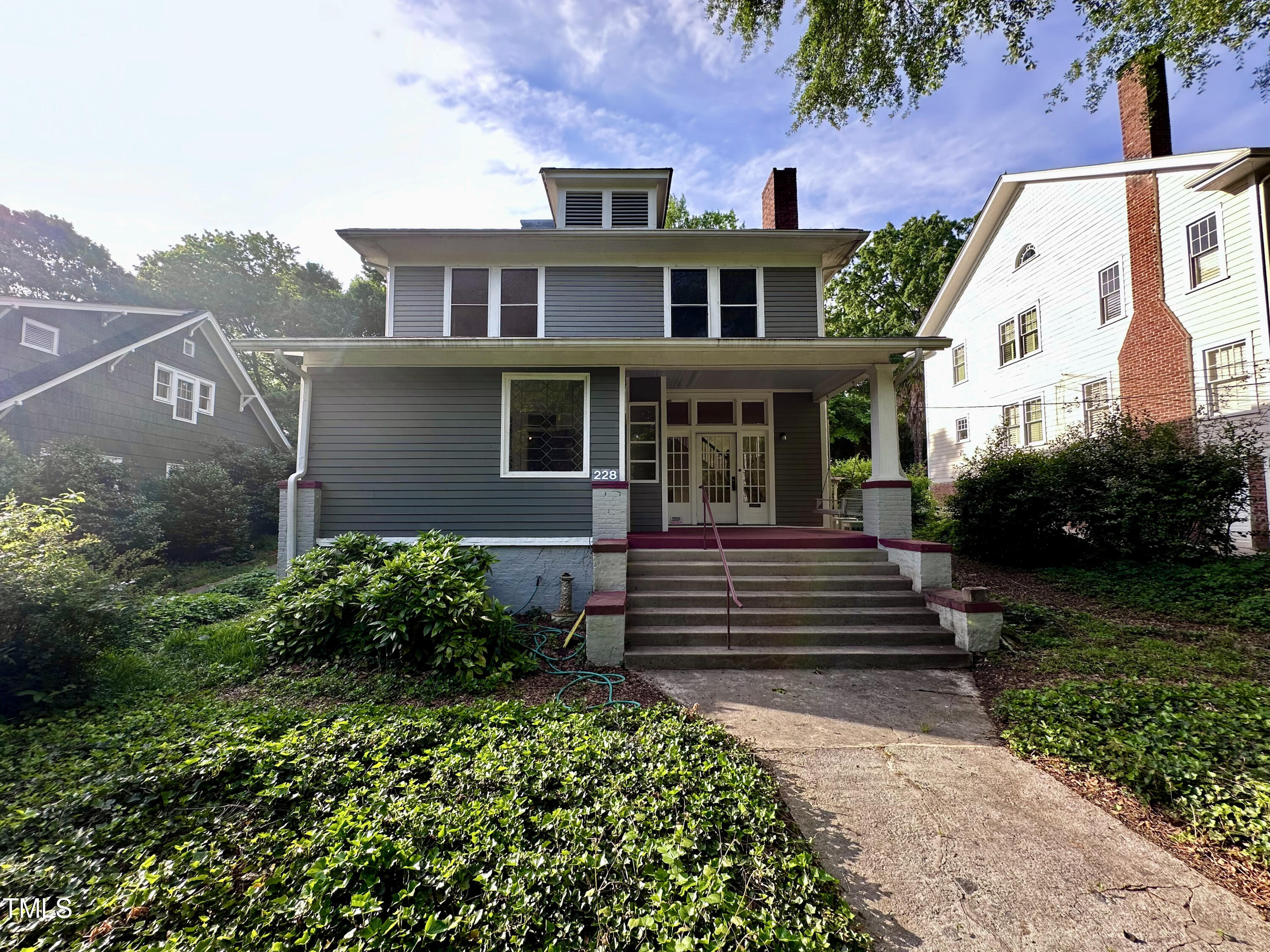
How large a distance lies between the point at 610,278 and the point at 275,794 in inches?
328

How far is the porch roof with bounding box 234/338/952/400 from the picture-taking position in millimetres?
6922

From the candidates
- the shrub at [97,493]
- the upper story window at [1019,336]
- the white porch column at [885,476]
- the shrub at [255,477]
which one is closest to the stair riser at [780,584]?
the white porch column at [885,476]

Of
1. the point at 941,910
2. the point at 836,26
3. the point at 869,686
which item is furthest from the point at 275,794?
the point at 836,26

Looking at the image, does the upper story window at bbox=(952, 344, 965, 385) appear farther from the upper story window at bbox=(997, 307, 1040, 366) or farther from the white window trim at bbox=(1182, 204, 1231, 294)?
the white window trim at bbox=(1182, 204, 1231, 294)

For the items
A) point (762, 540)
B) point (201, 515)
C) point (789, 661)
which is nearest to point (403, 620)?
point (789, 661)

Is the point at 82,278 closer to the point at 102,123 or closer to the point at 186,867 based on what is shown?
the point at 102,123

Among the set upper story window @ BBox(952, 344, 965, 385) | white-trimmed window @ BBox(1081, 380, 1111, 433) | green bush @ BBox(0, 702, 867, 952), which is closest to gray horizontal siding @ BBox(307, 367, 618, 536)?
green bush @ BBox(0, 702, 867, 952)

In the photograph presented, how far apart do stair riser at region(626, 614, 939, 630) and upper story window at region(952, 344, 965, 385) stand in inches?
548

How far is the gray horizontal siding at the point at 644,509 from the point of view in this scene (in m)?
8.48

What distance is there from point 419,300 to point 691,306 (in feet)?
15.8

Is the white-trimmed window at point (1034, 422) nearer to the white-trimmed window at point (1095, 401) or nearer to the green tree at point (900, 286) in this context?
the white-trimmed window at point (1095, 401)

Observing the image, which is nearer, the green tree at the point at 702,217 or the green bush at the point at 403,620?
the green bush at the point at 403,620

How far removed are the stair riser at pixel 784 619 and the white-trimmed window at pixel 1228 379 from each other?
8.47 m

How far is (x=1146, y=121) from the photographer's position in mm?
10797
